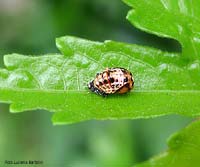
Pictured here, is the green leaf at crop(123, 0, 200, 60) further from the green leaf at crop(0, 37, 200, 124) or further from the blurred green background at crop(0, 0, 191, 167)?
the blurred green background at crop(0, 0, 191, 167)

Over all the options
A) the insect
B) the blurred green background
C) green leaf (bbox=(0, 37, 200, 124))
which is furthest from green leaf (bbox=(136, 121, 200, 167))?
the blurred green background

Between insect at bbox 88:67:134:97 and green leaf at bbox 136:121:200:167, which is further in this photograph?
insect at bbox 88:67:134:97

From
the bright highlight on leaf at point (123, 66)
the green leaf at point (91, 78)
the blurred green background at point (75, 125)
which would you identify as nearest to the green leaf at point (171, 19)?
the bright highlight on leaf at point (123, 66)

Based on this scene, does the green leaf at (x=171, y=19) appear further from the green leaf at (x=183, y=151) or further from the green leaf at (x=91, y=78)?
the green leaf at (x=183, y=151)

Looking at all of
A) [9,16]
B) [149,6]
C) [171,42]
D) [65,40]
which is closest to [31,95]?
[65,40]

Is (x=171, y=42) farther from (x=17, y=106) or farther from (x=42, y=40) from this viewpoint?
(x=17, y=106)

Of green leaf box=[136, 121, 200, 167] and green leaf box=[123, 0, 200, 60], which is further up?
green leaf box=[123, 0, 200, 60]
